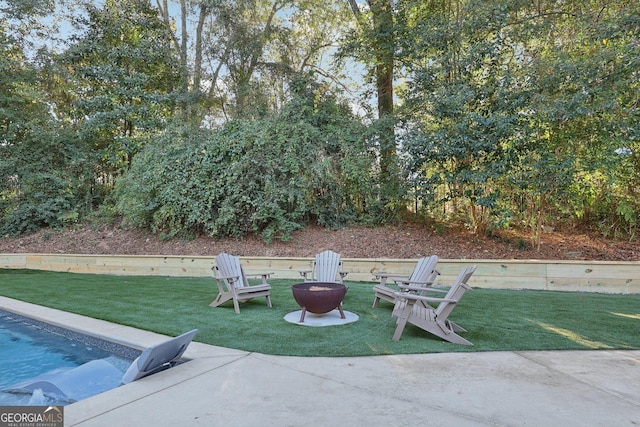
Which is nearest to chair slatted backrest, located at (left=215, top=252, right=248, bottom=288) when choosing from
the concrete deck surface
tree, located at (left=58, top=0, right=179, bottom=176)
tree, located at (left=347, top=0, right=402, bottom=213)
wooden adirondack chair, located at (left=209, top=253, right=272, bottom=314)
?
wooden adirondack chair, located at (left=209, top=253, right=272, bottom=314)

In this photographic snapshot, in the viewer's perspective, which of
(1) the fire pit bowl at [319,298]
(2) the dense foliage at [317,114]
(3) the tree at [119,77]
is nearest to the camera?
(1) the fire pit bowl at [319,298]

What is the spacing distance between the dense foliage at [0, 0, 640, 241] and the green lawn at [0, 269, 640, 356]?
2137 millimetres

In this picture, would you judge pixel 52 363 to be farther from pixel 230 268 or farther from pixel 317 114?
pixel 317 114

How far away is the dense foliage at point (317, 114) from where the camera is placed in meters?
6.27

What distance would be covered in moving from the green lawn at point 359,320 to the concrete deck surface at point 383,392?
0.27m

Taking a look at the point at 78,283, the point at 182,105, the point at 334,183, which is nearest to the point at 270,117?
the point at 334,183

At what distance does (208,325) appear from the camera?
4.05 m

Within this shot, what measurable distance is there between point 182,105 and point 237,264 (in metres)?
8.33

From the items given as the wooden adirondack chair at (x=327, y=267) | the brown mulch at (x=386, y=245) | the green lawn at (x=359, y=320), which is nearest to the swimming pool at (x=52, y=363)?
the green lawn at (x=359, y=320)

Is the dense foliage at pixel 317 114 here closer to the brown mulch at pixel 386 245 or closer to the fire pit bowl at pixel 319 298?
the brown mulch at pixel 386 245

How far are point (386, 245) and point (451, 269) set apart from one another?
161 centimetres

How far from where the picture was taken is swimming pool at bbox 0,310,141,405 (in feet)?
8.99

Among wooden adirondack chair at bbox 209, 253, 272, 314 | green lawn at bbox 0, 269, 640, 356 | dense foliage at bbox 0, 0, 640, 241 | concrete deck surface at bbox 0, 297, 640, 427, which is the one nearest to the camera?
concrete deck surface at bbox 0, 297, 640, 427

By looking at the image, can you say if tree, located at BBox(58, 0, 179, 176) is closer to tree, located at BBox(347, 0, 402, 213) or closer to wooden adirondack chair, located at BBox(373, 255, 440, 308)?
tree, located at BBox(347, 0, 402, 213)
